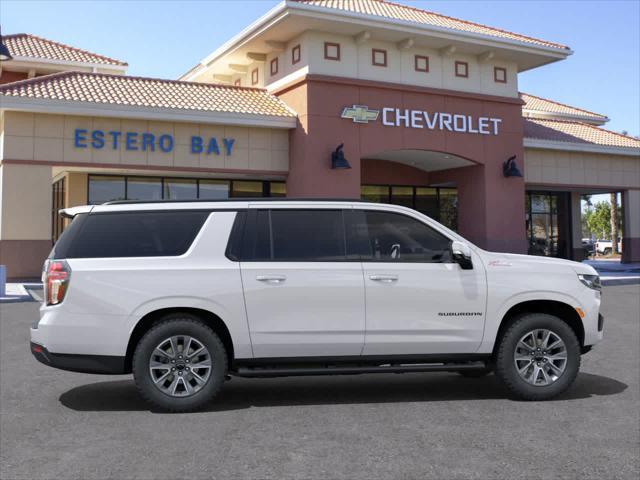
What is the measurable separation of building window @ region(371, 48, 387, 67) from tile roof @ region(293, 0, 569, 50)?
1.29 metres

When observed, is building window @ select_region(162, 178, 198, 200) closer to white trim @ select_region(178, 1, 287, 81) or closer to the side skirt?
white trim @ select_region(178, 1, 287, 81)

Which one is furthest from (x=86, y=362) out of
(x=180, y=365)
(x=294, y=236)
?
(x=294, y=236)

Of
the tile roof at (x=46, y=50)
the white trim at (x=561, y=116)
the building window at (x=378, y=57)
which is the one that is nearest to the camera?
the building window at (x=378, y=57)

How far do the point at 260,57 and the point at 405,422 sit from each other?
23511 mm

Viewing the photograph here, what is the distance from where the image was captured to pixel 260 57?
27.3 metres

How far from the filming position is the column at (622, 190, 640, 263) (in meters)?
33.4

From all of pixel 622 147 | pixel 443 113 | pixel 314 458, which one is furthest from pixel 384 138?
pixel 314 458

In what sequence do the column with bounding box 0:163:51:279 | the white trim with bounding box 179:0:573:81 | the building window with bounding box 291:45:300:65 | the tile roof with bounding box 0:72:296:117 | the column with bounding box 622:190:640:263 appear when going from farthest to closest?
the column with bounding box 622:190:640:263 < the building window with bounding box 291:45:300:65 < the white trim with bounding box 179:0:573:81 < the tile roof with bounding box 0:72:296:117 < the column with bounding box 0:163:51:279

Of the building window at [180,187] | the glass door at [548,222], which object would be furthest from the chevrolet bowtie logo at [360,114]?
the glass door at [548,222]

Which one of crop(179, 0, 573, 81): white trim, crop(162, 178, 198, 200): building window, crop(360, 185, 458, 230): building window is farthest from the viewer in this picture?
crop(360, 185, 458, 230): building window

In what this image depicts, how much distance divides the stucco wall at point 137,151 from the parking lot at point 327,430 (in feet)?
51.0

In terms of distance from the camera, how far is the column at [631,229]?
3341 centimetres

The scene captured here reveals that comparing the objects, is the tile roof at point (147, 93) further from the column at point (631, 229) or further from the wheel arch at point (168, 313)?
the column at point (631, 229)

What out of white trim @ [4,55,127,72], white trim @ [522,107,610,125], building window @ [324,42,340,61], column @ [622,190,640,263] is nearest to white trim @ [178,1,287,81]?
building window @ [324,42,340,61]
